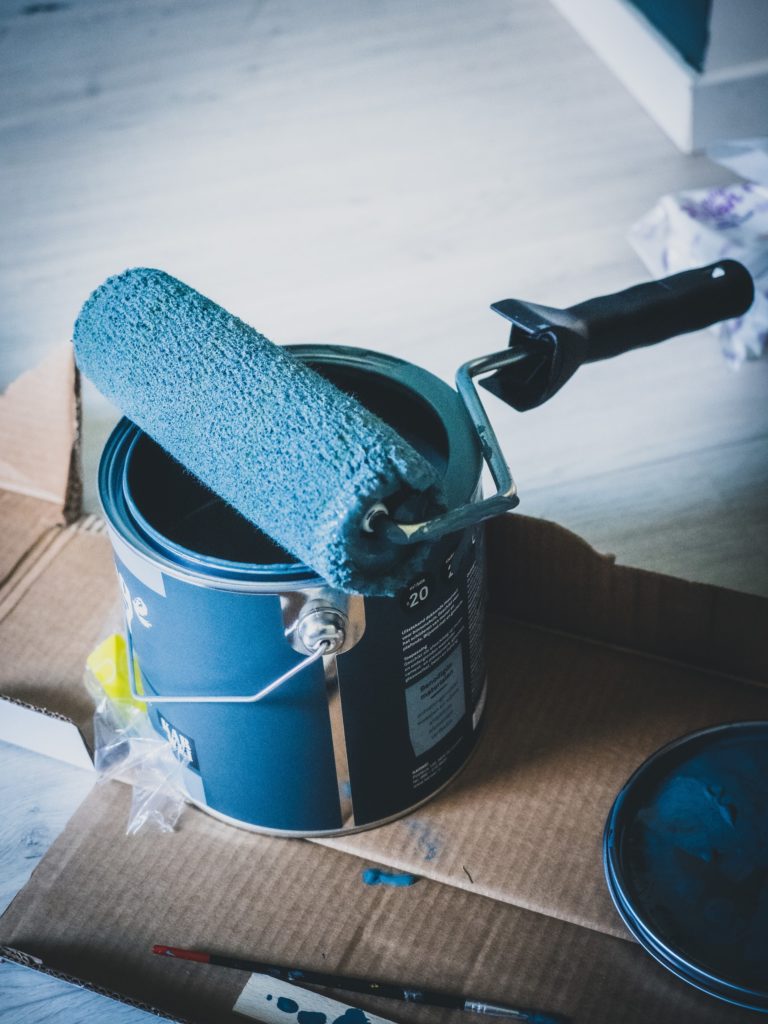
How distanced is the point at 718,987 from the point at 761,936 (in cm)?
5

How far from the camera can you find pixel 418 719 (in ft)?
2.43

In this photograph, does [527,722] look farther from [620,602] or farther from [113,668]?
[113,668]

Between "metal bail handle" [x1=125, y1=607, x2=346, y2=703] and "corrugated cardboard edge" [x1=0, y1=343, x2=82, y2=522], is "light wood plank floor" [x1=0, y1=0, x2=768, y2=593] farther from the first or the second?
"metal bail handle" [x1=125, y1=607, x2=346, y2=703]

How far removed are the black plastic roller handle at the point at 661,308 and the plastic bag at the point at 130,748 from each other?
1.40 feet

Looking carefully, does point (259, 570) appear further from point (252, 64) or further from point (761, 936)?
point (252, 64)

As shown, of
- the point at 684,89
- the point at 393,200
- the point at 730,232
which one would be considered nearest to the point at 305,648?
the point at 730,232

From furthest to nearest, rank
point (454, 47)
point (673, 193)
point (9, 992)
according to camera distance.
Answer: point (454, 47) → point (673, 193) → point (9, 992)

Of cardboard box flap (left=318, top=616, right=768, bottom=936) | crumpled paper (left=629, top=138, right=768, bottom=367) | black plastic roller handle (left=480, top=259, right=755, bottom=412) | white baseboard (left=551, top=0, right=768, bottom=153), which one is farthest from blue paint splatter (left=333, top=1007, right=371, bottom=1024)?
white baseboard (left=551, top=0, right=768, bottom=153)

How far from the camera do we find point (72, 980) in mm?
705

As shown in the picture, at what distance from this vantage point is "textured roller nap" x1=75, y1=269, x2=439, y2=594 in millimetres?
573

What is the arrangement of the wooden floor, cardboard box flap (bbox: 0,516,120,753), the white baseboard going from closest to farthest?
cardboard box flap (bbox: 0,516,120,753) → the wooden floor → the white baseboard

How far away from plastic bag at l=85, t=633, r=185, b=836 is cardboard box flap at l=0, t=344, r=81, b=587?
0.55ft

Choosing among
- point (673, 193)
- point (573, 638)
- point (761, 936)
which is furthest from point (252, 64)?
point (761, 936)

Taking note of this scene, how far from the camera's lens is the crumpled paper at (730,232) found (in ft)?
4.22
